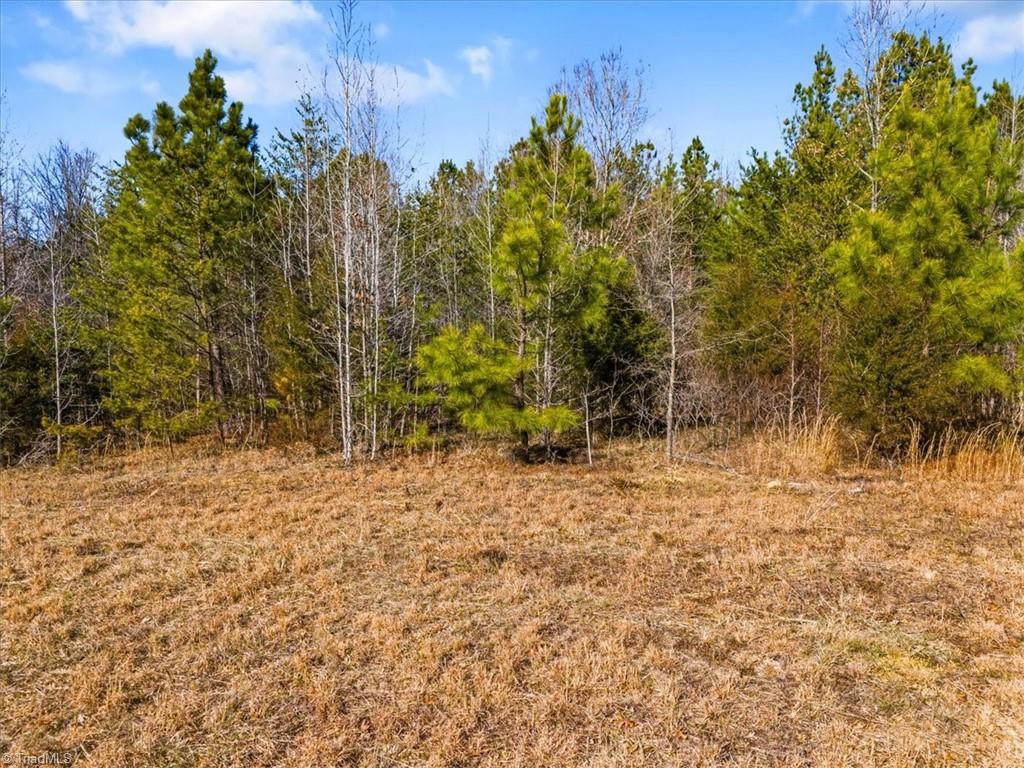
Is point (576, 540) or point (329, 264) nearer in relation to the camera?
point (576, 540)

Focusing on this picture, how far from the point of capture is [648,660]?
3.74 meters

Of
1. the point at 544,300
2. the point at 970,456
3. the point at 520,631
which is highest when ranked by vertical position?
the point at 544,300

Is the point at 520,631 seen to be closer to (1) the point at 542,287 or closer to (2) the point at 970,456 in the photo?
(1) the point at 542,287

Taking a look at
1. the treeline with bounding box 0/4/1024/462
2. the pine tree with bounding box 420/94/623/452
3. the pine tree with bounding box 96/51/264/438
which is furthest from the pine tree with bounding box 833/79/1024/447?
the pine tree with bounding box 96/51/264/438

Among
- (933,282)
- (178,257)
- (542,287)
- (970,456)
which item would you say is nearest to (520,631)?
(542,287)

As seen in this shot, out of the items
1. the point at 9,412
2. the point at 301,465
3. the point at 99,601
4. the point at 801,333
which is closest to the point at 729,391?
the point at 801,333

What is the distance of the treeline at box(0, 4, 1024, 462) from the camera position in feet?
28.8

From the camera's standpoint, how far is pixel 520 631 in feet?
13.4

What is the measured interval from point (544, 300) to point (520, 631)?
621cm

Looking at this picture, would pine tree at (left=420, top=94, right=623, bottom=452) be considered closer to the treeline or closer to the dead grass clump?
the treeline

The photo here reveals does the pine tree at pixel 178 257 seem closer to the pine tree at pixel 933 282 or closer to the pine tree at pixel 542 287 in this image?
the pine tree at pixel 542 287

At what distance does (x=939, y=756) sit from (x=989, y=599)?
217cm

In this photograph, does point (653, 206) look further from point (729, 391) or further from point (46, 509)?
point (46, 509)

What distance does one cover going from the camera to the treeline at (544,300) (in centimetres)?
877
